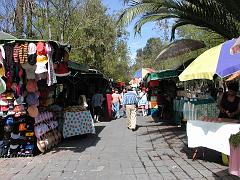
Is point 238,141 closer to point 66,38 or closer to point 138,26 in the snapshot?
point 138,26

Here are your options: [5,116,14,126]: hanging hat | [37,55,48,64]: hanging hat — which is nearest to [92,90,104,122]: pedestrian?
[5,116,14,126]: hanging hat

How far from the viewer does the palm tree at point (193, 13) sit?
36.3 ft

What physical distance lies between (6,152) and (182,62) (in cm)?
883

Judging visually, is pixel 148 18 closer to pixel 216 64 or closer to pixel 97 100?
pixel 216 64

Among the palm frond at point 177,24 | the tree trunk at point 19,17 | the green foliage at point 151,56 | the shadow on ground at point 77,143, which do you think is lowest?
the shadow on ground at point 77,143

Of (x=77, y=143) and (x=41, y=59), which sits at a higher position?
(x=41, y=59)

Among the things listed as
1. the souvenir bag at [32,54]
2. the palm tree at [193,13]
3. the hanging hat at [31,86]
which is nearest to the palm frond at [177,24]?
the palm tree at [193,13]

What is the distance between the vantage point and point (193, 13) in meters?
11.4

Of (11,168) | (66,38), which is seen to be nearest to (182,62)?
(11,168)

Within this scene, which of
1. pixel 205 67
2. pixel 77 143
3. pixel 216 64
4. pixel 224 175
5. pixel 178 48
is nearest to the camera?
pixel 224 175

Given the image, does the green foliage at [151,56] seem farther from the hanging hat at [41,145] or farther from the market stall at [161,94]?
the hanging hat at [41,145]

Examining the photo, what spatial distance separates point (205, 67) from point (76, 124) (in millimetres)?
5402

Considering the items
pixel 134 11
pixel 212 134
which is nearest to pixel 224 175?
pixel 212 134

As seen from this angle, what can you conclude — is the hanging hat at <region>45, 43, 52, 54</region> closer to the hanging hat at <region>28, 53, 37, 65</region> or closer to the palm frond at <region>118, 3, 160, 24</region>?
the hanging hat at <region>28, 53, 37, 65</region>
